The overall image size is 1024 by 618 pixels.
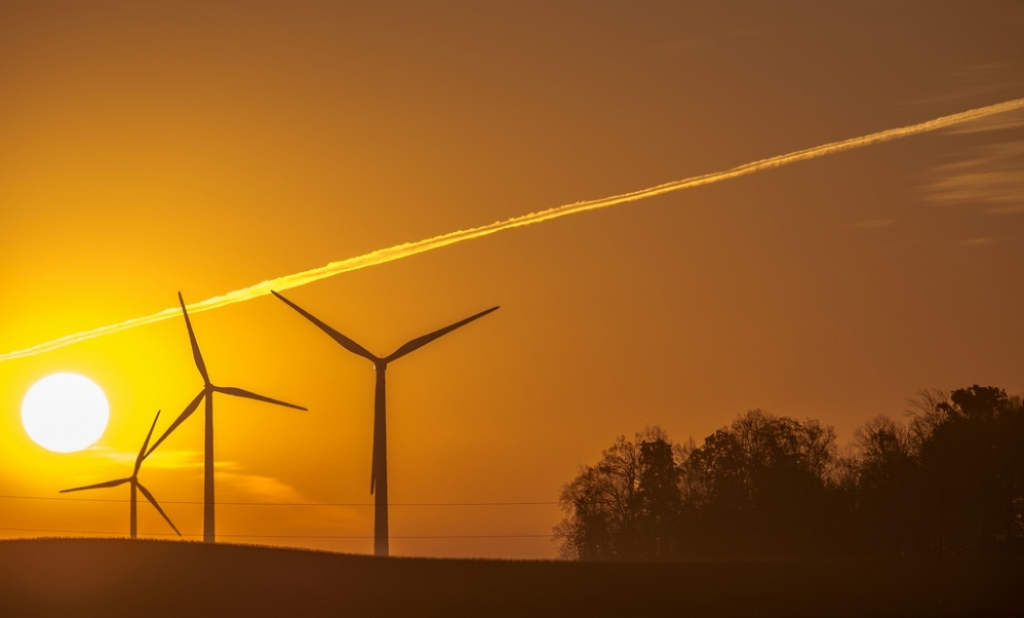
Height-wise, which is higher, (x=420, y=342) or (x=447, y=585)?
(x=420, y=342)

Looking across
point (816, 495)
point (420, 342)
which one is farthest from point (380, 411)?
point (816, 495)

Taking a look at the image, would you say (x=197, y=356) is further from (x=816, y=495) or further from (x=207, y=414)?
(x=816, y=495)

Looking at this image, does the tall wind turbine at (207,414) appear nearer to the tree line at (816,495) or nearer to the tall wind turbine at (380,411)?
the tall wind turbine at (380,411)

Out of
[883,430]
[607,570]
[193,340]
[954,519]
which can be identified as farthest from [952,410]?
[193,340]

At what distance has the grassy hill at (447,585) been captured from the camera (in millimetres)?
66625

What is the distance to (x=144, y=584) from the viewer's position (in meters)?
72.3

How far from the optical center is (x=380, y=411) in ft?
243

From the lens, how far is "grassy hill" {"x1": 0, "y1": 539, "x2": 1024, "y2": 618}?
66.6 metres

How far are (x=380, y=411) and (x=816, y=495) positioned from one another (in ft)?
147

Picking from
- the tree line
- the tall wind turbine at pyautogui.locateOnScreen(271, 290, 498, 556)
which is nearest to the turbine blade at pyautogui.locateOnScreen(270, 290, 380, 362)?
the tall wind turbine at pyautogui.locateOnScreen(271, 290, 498, 556)

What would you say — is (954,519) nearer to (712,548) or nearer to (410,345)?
(712,548)

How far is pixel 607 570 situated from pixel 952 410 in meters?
47.2

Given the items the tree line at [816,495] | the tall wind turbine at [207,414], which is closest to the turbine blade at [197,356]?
the tall wind turbine at [207,414]

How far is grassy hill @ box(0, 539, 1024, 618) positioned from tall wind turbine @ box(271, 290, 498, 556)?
2.72 metres
